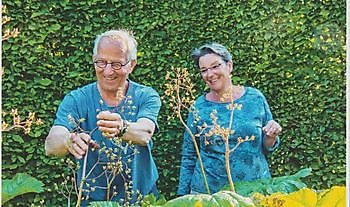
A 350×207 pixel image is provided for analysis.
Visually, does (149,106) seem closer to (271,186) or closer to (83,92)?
(83,92)

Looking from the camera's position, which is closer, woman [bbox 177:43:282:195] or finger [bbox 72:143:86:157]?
finger [bbox 72:143:86:157]

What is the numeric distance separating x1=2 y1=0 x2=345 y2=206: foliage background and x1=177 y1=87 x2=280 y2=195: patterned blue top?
4.63ft

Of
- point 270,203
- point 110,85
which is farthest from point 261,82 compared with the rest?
point 270,203

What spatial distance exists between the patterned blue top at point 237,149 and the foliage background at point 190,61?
141 centimetres

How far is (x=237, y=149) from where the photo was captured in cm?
290

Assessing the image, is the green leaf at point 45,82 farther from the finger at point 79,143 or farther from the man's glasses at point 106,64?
the finger at point 79,143

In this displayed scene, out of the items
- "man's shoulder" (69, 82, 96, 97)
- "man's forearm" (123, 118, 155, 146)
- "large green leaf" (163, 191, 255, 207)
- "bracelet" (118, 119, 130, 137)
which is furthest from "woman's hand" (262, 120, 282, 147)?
"large green leaf" (163, 191, 255, 207)

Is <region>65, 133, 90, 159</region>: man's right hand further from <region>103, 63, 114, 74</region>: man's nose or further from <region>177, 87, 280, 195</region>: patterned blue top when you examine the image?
<region>177, 87, 280, 195</region>: patterned blue top

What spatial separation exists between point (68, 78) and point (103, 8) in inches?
21.0

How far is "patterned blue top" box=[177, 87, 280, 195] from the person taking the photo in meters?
2.87

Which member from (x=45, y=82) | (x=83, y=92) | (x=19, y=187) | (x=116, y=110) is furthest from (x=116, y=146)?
(x=45, y=82)

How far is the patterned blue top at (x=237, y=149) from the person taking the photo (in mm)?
2867

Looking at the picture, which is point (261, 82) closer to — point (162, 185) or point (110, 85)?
point (162, 185)

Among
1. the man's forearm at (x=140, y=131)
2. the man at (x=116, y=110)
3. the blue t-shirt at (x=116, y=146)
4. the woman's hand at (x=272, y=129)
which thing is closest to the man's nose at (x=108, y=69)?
the man at (x=116, y=110)
